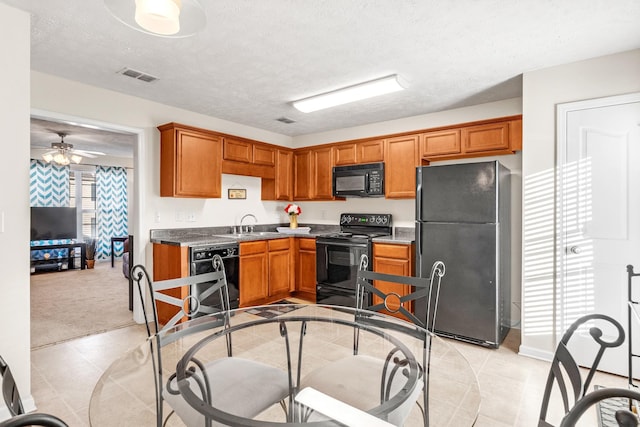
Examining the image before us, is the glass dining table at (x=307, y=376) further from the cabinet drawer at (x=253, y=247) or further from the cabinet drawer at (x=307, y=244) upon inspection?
the cabinet drawer at (x=307, y=244)

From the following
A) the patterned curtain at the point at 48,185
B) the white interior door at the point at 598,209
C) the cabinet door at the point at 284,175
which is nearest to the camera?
the white interior door at the point at 598,209

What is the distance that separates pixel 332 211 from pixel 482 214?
2.43 meters

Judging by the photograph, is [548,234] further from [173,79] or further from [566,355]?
[173,79]

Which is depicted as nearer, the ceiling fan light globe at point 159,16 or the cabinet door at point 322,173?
the ceiling fan light globe at point 159,16

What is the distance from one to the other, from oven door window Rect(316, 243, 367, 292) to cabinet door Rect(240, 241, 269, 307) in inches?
27.5

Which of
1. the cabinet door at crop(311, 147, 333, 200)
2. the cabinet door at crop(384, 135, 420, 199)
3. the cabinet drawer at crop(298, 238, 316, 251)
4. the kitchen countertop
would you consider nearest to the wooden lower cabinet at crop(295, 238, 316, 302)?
the cabinet drawer at crop(298, 238, 316, 251)

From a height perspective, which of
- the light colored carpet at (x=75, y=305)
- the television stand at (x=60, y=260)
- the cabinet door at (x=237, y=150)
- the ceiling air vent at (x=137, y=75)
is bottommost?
the light colored carpet at (x=75, y=305)

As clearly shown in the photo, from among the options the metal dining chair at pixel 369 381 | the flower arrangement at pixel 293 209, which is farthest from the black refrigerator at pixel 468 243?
the flower arrangement at pixel 293 209

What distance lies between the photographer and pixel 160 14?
1.44 m

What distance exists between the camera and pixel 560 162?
9.14ft

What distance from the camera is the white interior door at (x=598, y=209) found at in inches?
100

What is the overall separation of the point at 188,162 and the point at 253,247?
123 cm

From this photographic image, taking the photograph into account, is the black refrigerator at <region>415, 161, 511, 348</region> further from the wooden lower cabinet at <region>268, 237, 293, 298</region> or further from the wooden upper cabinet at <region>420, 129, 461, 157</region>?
the wooden lower cabinet at <region>268, 237, 293, 298</region>

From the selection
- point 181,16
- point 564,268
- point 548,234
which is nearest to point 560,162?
point 548,234
